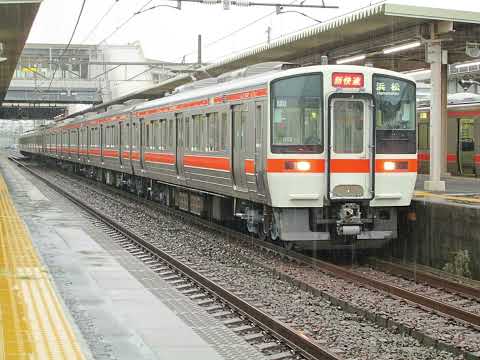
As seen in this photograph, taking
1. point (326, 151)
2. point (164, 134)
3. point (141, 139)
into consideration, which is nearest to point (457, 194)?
point (326, 151)

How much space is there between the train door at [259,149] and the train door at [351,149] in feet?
3.22

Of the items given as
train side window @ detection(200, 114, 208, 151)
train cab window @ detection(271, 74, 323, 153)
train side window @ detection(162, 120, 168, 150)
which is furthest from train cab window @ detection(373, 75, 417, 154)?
train side window @ detection(162, 120, 168, 150)

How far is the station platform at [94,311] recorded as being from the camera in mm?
6273

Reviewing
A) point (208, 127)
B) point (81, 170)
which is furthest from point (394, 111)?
point (81, 170)

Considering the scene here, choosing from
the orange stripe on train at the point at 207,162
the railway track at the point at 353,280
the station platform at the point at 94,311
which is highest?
the orange stripe on train at the point at 207,162

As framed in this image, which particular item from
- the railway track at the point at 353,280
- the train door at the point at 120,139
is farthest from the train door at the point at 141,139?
the railway track at the point at 353,280

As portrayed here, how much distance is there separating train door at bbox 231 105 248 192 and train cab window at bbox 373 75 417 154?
6.97 ft

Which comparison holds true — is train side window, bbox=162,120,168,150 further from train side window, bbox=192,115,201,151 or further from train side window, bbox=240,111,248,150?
train side window, bbox=240,111,248,150

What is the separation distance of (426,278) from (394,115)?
2.58 m

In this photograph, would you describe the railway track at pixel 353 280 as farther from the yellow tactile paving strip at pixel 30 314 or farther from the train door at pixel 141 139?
the train door at pixel 141 139

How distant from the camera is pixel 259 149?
1177 centimetres

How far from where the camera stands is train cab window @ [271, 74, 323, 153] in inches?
445

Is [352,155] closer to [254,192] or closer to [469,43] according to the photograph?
[254,192]

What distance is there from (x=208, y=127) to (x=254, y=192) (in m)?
2.91
